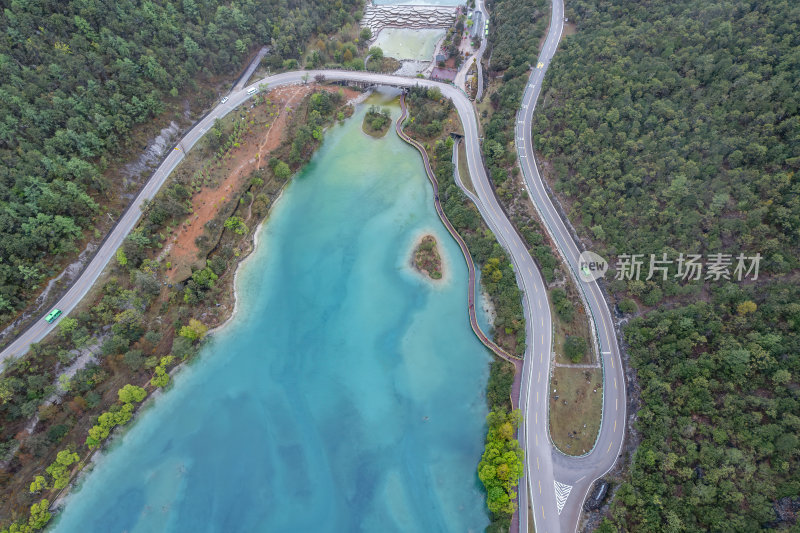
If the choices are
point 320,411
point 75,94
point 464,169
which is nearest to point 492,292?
point 464,169

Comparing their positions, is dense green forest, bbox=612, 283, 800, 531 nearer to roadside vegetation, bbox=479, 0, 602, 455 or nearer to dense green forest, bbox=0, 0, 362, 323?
roadside vegetation, bbox=479, 0, 602, 455

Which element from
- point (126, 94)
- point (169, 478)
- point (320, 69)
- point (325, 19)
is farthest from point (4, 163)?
Answer: point (325, 19)

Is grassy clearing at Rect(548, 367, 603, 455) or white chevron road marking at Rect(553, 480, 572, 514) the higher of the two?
grassy clearing at Rect(548, 367, 603, 455)

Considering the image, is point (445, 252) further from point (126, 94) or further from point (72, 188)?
point (126, 94)

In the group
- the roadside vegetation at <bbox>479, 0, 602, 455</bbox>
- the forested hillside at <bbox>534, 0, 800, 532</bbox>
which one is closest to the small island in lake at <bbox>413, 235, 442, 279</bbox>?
the roadside vegetation at <bbox>479, 0, 602, 455</bbox>

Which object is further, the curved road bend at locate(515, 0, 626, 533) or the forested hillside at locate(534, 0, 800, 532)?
the curved road bend at locate(515, 0, 626, 533)
